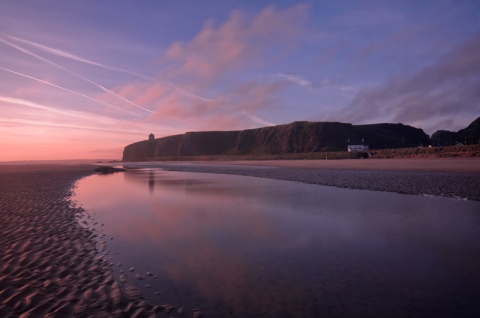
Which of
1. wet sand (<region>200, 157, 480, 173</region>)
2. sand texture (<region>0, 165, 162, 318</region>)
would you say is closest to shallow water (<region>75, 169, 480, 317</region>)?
sand texture (<region>0, 165, 162, 318</region>)

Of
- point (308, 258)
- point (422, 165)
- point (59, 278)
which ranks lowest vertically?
point (308, 258)

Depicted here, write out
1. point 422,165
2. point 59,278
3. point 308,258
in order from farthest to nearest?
point 422,165 → point 308,258 → point 59,278

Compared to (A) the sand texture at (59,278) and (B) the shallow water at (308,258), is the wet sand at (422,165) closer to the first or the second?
(B) the shallow water at (308,258)

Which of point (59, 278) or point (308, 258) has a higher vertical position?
point (59, 278)

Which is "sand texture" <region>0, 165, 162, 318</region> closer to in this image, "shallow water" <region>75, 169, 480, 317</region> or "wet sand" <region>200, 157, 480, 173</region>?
"shallow water" <region>75, 169, 480, 317</region>

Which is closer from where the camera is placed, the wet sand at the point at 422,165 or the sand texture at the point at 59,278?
the sand texture at the point at 59,278

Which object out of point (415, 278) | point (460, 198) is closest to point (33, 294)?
point (415, 278)

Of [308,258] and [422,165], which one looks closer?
[308,258]

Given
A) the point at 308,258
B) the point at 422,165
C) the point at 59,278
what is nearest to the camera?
the point at 59,278

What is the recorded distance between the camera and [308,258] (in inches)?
341

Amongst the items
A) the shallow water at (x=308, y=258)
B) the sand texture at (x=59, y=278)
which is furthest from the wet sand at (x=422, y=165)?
the sand texture at (x=59, y=278)

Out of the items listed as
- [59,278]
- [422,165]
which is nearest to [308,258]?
[59,278]

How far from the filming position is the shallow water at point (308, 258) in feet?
19.3

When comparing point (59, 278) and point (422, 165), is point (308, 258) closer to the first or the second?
point (59, 278)
